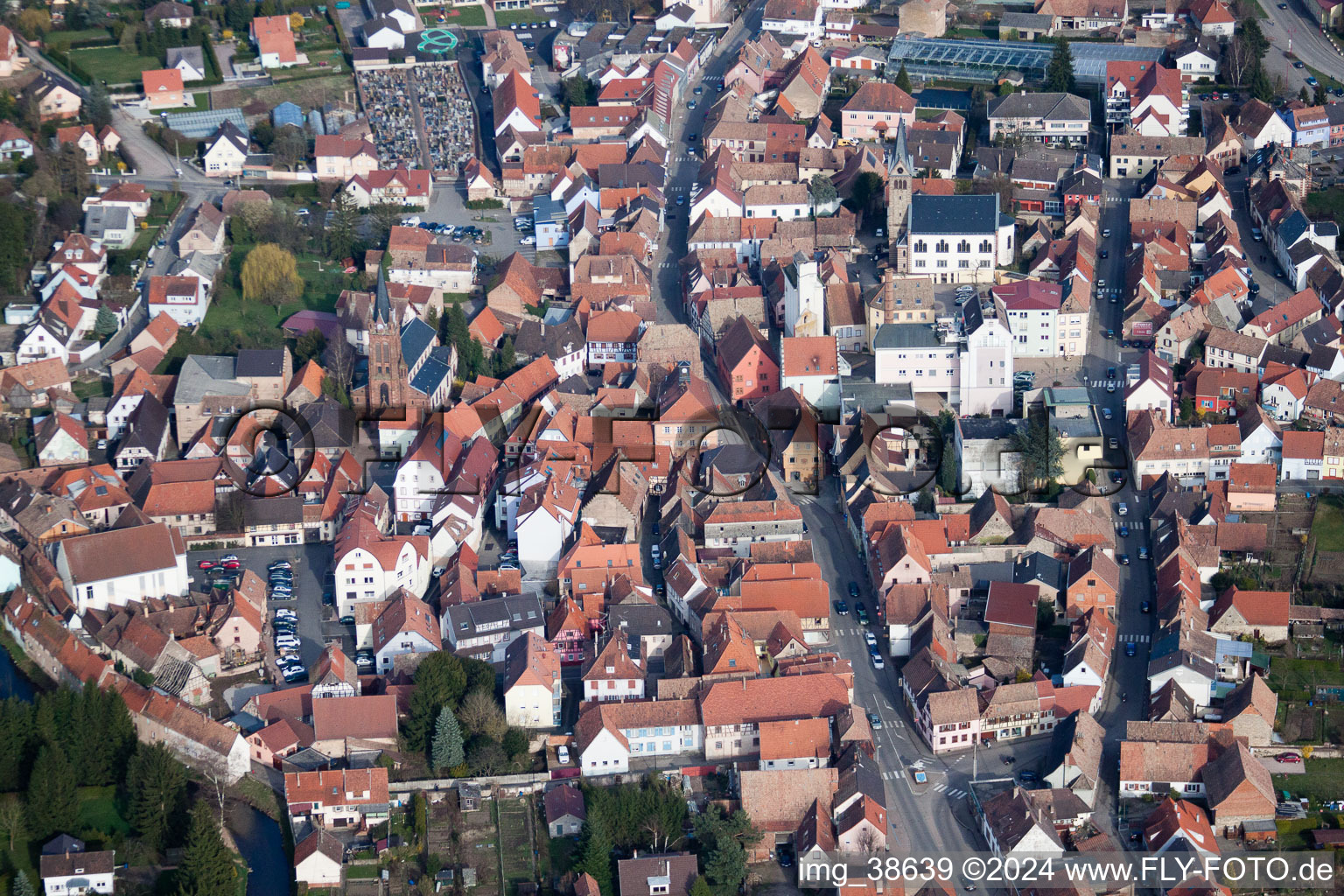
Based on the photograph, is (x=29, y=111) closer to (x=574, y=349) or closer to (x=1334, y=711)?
(x=574, y=349)

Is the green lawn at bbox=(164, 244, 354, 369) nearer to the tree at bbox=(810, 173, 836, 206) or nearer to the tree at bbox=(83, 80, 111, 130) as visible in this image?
the tree at bbox=(83, 80, 111, 130)

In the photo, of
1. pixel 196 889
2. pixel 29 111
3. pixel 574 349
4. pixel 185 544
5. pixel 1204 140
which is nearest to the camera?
pixel 196 889

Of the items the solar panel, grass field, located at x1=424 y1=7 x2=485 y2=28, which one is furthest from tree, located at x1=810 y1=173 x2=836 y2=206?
grass field, located at x1=424 y1=7 x2=485 y2=28

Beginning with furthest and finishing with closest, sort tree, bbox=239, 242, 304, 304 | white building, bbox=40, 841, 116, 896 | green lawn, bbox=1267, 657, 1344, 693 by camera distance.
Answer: tree, bbox=239, 242, 304, 304, green lawn, bbox=1267, 657, 1344, 693, white building, bbox=40, 841, 116, 896

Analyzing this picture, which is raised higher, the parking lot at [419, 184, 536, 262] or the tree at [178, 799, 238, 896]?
the tree at [178, 799, 238, 896]

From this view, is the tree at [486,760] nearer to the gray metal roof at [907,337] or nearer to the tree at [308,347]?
the gray metal roof at [907,337]

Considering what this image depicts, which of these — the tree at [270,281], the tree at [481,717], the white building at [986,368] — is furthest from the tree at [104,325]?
the white building at [986,368]

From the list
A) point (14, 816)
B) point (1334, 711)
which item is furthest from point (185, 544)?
point (1334, 711)
